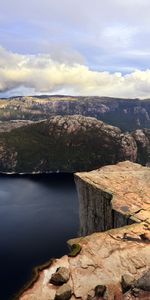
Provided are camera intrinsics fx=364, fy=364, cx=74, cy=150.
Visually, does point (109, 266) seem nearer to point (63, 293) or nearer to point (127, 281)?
point (127, 281)

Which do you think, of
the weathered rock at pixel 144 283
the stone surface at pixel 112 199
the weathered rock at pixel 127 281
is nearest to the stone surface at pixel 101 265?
the weathered rock at pixel 127 281

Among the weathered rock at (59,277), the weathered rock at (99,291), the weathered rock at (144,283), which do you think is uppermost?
the weathered rock at (144,283)

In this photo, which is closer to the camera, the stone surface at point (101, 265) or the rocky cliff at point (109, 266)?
the rocky cliff at point (109, 266)

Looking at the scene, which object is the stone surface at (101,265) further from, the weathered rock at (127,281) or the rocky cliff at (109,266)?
the weathered rock at (127,281)

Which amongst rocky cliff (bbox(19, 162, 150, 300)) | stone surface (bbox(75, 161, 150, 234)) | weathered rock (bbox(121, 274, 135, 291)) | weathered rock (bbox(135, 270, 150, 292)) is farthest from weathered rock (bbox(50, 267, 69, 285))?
stone surface (bbox(75, 161, 150, 234))

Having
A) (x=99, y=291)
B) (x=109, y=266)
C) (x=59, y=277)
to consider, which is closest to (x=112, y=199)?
(x=109, y=266)

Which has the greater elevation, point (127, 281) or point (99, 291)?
point (127, 281)
